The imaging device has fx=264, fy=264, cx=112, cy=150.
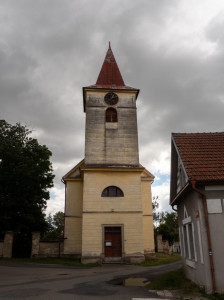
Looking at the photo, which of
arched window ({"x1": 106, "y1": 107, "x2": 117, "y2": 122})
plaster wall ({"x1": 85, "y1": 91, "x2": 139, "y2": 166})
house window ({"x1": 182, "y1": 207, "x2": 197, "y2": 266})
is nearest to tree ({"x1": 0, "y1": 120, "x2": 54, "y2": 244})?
plaster wall ({"x1": 85, "y1": 91, "x2": 139, "y2": 166})

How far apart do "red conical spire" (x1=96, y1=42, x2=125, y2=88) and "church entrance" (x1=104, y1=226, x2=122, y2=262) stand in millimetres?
12645

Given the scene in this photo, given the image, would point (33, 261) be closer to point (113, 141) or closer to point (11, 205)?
point (11, 205)

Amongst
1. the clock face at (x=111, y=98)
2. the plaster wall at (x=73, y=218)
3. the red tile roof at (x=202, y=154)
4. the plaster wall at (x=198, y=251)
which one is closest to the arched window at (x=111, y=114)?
the clock face at (x=111, y=98)

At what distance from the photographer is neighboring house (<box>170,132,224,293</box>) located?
8.48 metres

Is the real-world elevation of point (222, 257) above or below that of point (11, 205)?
below

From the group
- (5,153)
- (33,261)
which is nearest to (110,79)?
(5,153)

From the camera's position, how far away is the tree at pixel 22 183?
25344mm

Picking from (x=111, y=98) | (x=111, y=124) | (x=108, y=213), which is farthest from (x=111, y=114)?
(x=108, y=213)

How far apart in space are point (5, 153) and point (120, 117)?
1237 centimetres

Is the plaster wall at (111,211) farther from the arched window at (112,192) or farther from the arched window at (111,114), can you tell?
the arched window at (111,114)

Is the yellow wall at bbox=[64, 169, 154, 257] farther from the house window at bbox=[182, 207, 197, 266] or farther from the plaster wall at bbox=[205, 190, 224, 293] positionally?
the plaster wall at bbox=[205, 190, 224, 293]

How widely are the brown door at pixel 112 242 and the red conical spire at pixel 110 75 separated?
1258cm

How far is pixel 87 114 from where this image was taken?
893 inches

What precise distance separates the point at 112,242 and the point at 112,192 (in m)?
3.66
